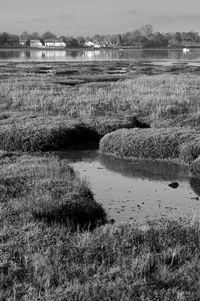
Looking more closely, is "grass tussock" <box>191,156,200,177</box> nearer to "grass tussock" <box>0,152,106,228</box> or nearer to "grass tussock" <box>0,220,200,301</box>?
"grass tussock" <box>0,152,106,228</box>

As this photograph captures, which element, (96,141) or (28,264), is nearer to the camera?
(28,264)

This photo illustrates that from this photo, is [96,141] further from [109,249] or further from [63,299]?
[63,299]

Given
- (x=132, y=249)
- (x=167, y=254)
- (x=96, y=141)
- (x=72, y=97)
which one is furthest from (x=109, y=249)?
(x=72, y=97)

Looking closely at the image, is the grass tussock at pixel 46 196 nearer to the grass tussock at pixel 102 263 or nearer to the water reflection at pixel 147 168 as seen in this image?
the grass tussock at pixel 102 263

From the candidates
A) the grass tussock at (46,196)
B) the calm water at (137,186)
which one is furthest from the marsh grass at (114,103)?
the grass tussock at (46,196)

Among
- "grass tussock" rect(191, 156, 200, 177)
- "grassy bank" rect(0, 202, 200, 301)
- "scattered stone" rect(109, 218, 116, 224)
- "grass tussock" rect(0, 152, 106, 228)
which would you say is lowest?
"scattered stone" rect(109, 218, 116, 224)

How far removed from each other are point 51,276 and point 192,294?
230 cm

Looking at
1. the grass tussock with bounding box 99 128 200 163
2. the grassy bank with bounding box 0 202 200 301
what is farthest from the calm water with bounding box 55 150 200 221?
the grassy bank with bounding box 0 202 200 301

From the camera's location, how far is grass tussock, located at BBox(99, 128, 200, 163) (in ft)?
69.3

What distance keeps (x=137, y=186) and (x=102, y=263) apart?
28.6ft

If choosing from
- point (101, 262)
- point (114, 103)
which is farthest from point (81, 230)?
point (114, 103)

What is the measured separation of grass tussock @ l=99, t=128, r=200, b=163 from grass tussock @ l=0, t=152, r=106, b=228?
499cm

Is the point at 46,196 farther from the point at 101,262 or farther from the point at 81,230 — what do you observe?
the point at 101,262

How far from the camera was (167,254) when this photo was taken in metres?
9.57
